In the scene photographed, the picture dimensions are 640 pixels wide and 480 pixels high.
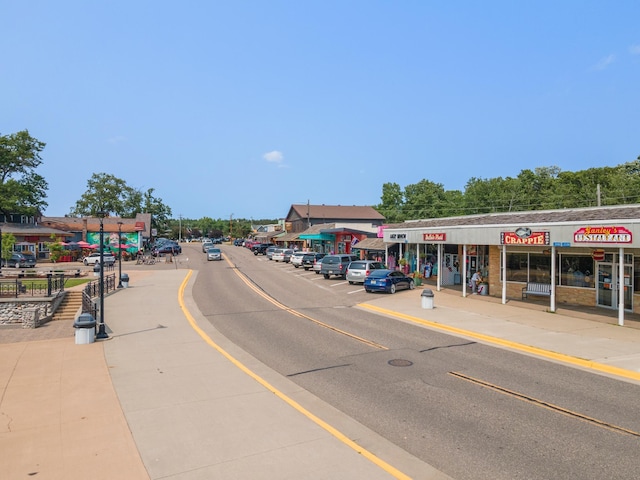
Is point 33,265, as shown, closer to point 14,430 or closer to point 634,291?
point 14,430

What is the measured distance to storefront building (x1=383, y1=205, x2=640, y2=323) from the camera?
56.6 feet

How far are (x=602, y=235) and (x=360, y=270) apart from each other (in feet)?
50.3

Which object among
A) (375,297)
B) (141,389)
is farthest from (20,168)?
(141,389)

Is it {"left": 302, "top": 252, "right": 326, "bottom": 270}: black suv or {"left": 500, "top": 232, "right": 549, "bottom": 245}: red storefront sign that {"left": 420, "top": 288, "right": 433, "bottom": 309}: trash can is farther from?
{"left": 302, "top": 252, "right": 326, "bottom": 270}: black suv

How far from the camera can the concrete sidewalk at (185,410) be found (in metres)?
6.01

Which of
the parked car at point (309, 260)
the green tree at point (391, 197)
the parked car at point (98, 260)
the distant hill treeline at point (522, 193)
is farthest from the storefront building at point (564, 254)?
the green tree at point (391, 197)

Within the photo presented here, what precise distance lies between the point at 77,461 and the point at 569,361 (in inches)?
456

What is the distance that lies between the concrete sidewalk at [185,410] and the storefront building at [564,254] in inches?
144

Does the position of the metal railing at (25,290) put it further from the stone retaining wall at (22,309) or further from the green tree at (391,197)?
the green tree at (391,197)

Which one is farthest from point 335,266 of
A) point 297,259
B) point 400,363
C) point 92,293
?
point 400,363

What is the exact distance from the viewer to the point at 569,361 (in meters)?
12.0

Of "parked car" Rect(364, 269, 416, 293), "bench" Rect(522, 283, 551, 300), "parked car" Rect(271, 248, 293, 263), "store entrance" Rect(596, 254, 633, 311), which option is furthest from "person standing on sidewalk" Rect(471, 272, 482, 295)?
"parked car" Rect(271, 248, 293, 263)

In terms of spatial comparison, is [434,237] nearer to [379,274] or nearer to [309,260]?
[379,274]

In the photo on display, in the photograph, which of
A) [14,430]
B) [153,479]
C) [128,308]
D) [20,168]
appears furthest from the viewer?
[20,168]
